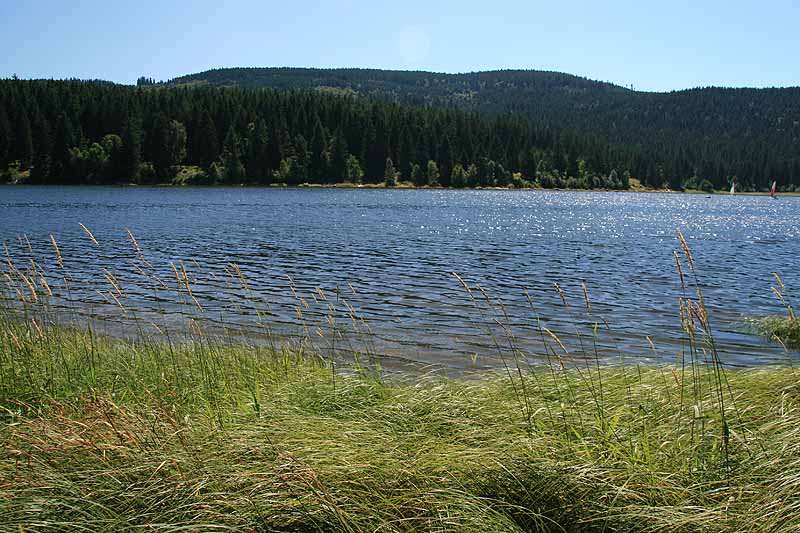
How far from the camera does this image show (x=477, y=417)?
6.36m

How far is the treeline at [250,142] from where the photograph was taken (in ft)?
397

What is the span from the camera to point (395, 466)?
4.71m

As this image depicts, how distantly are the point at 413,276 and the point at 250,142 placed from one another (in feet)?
374

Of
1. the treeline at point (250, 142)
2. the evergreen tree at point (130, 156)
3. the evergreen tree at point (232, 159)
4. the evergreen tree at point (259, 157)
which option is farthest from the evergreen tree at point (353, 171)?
the evergreen tree at point (130, 156)

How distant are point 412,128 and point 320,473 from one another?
14852 centimetres

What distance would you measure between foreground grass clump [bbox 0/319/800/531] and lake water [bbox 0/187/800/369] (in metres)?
1.94

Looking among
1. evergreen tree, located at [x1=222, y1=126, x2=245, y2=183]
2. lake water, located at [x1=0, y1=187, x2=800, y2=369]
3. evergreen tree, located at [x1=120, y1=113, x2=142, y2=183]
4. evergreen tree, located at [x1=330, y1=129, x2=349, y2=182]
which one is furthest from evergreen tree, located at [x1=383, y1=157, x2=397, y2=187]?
lake water, located at [x1=0, y1=187, x2=800, y2=369]

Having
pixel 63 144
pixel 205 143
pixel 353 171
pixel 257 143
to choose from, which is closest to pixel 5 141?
pixel 63 144

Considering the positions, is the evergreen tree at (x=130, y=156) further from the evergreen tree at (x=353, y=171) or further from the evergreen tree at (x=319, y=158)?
the evergreen tree at (x=353, y=171)

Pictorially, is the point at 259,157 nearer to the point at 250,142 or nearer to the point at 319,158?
the point at 250,142

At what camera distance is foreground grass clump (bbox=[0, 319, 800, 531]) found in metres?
4.09

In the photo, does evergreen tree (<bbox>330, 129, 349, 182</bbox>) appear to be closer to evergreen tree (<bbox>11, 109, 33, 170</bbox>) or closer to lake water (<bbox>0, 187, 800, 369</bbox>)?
evergreen tree (<bbox>11, 109, 33, 170</bbox>)

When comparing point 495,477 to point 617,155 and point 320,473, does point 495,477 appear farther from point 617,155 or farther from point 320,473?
point 617,155

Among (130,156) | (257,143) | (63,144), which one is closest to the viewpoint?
(63,144)
